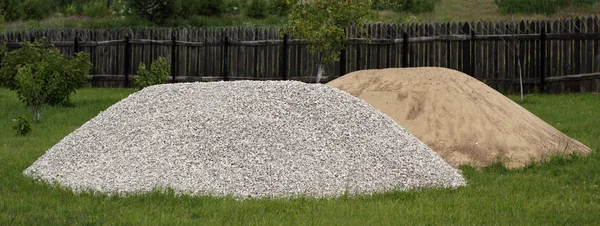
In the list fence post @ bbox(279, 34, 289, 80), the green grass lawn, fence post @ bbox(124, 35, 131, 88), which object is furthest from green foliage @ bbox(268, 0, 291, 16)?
the green grass lawn

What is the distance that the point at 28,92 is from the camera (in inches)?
626

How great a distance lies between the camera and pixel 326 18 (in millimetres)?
18406

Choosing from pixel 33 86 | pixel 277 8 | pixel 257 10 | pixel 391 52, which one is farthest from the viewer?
pixel 277 8

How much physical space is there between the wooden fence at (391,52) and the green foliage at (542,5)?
8.99 metres

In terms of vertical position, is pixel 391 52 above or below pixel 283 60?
above

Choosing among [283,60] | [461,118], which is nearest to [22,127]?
[461,118]

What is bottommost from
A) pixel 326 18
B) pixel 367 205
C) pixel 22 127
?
pixel 22 127

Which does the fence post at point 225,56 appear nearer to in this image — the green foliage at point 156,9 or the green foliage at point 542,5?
the green foliage at point 156,9

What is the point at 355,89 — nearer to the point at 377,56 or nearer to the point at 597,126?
the point at 597,126

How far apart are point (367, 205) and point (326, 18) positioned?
10955 millimetres

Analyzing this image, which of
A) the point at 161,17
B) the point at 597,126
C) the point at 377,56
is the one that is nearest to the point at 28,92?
the point at 377,56

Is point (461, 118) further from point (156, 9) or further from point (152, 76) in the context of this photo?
point (156, 9)

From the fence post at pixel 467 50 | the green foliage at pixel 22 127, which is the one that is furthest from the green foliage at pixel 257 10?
the green foliage at pixel 22 127

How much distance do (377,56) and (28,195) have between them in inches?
542
